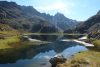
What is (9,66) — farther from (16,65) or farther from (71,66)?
(71,66)

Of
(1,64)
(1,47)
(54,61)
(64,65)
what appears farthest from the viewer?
(1,47)

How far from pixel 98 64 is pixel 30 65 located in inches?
1074

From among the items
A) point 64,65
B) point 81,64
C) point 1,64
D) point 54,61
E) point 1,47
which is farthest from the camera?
point 1,47

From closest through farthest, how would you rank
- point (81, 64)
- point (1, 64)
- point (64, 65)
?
point (81, 64) → point (64, 65) → point (1, 64)

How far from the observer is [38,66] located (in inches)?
2948

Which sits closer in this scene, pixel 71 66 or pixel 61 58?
pixel 71 66

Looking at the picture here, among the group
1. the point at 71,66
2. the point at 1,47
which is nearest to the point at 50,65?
the point at 71,66

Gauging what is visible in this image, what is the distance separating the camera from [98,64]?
65.8 meters

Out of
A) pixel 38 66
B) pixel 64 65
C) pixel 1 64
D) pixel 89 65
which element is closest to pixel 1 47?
pixel 1 64

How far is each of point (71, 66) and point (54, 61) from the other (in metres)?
11.8

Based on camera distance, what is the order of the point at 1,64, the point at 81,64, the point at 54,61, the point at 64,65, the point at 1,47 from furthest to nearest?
the point at 1,47 < the point at 1,64 < the point at 54,61 < the point at 64,65 < the point at 81,64

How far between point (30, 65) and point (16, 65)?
618 centimetres

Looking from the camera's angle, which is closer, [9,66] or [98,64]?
[98,64]

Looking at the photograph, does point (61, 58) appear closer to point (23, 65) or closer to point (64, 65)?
point (64, 65)
